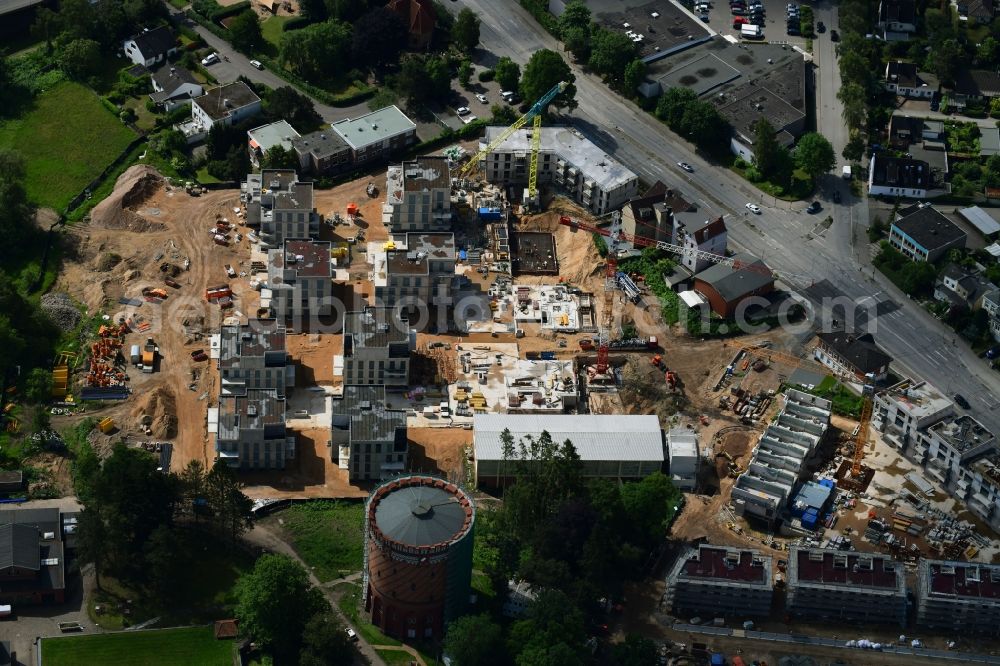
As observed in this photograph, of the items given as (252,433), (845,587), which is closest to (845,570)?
(845,587)

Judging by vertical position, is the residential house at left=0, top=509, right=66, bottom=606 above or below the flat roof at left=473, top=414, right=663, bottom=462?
above

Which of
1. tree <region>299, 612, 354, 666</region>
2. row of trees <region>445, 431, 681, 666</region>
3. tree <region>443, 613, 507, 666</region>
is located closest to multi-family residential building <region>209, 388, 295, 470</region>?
row of trees <region>445, 431, 681, 666</region>

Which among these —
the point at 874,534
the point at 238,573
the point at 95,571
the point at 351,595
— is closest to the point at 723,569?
the point at 874,534

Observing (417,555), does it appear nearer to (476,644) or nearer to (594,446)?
(476,644)

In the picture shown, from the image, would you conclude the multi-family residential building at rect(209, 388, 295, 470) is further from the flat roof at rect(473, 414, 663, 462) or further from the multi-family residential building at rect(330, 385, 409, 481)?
the flat roof at rect(473, 414, 663, 462)

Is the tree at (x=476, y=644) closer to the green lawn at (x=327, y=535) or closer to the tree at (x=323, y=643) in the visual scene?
the tree at (x=323, y=643)

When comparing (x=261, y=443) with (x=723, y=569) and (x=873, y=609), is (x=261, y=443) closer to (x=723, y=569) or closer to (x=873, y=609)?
(x=723, y=569)
